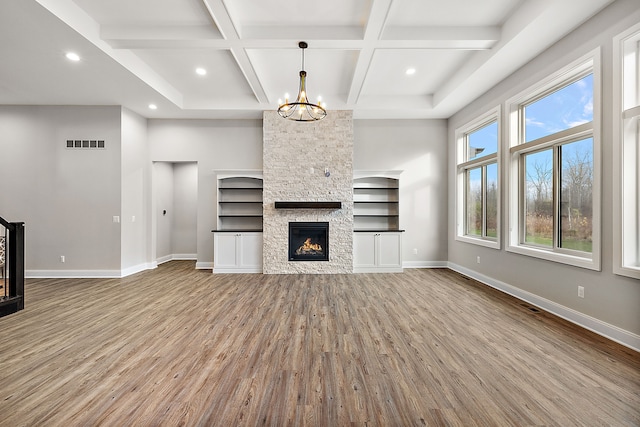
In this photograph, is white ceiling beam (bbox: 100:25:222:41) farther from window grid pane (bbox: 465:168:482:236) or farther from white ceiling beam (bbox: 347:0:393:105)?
window grid pane (bbox: 465:168:482:236)

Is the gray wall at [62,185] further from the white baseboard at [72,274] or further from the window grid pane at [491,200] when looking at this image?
the window grid pane at [491,200]

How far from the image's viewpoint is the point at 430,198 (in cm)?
649

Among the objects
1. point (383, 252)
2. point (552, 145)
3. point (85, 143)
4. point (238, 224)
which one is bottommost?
point (383, 252)

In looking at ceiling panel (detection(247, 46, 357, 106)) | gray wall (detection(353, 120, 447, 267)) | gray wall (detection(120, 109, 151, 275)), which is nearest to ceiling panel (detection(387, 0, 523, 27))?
ceiling panel (detection(247, 46, 357, 106))

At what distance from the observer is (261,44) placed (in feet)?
12.3

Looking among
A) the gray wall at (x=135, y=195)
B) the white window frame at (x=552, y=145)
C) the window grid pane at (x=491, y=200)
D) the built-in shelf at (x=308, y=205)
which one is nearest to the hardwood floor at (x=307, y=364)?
the white window frame at (x=552, y=145)

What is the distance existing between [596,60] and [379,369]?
3.67 metres

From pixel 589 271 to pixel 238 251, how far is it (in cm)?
530

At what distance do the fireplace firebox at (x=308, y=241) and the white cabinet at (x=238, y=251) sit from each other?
67 cm

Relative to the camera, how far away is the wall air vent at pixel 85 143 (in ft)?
18.1

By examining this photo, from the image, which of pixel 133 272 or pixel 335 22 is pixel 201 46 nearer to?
pixel 335 22

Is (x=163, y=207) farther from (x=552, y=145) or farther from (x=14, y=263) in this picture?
(x=552, y=145)

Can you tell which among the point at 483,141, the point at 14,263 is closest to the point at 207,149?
the point at 14,263

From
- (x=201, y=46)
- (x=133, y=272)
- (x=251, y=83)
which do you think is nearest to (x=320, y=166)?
(x=251, y=83)
